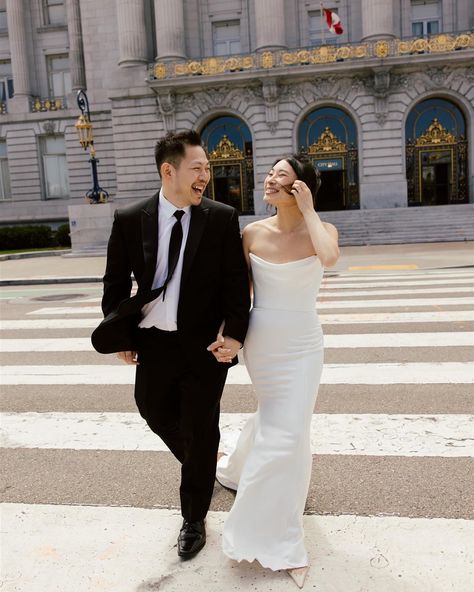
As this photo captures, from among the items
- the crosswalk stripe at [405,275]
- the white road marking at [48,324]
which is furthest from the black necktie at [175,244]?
the crosswalk stripe at [405,275]

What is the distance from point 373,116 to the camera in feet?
106

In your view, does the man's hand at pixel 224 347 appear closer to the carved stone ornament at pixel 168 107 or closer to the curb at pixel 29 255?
the curb at pixel 29 255

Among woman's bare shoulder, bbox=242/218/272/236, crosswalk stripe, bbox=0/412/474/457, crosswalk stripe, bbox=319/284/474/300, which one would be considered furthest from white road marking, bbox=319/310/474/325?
woman's bare shoulder, bbox=242/218/272/236

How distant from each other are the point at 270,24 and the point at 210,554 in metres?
34.5

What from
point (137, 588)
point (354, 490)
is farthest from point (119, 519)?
point (354, 490)

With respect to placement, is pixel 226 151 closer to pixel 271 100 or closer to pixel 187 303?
pixel 271 100

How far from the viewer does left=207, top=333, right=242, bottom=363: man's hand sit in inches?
120

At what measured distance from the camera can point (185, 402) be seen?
313cm

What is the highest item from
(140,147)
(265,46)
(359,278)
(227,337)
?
(265,46)

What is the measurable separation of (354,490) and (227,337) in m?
1.43

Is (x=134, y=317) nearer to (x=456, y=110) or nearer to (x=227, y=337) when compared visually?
(x=227, y=337)

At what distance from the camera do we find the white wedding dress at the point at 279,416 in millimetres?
2904

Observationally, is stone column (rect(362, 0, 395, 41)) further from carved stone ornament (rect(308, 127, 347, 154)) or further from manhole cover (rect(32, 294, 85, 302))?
manhole cover (rect(32, 294, 85, 302))

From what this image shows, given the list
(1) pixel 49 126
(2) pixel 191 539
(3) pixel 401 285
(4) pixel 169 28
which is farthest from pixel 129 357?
(1) pixel 49 126
